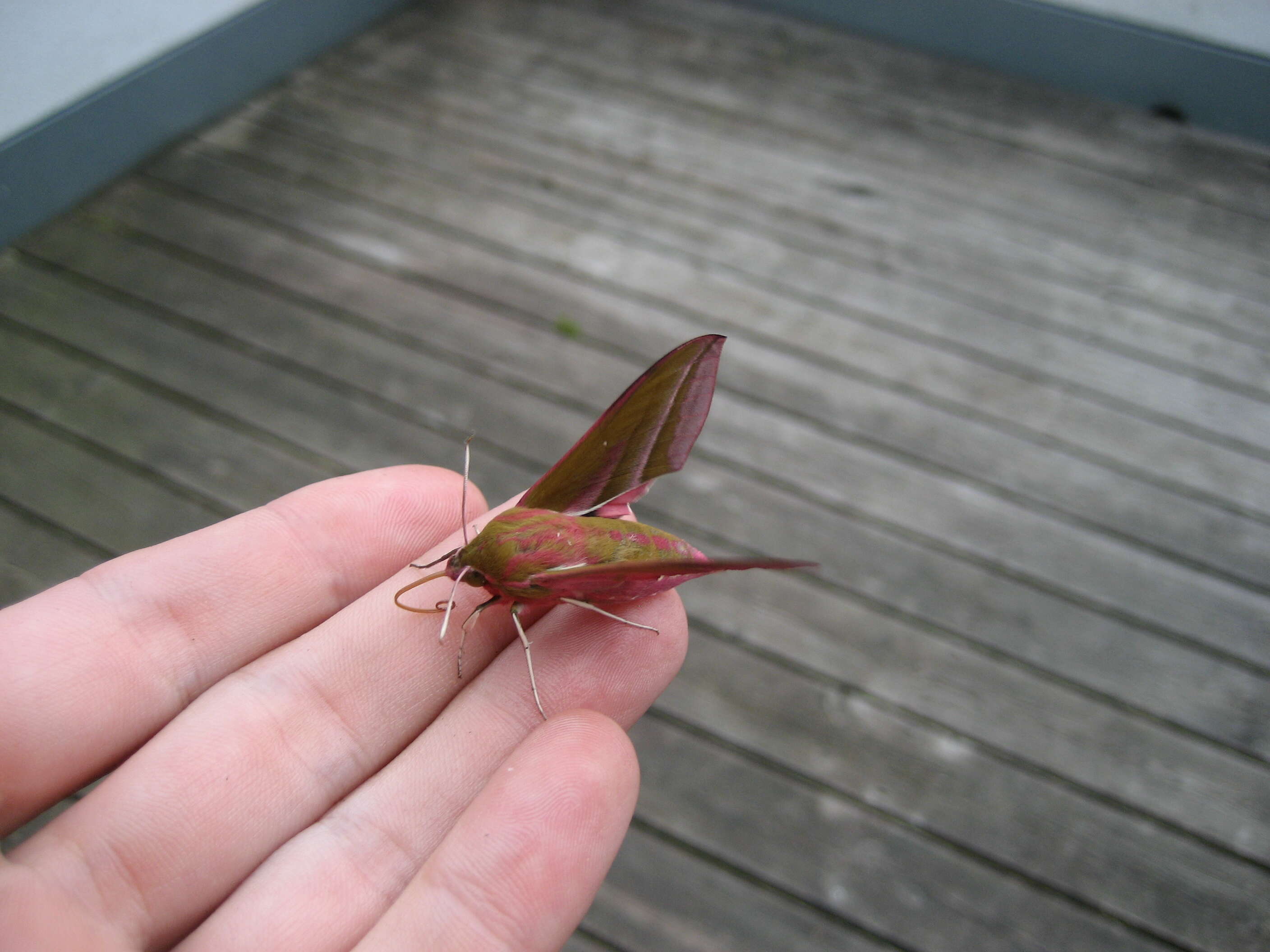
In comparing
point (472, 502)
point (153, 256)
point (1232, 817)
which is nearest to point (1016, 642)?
point (1232, 817)

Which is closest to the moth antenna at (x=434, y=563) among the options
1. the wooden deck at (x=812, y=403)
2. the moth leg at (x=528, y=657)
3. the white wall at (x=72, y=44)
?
the moth leg at (x=528, y=657)

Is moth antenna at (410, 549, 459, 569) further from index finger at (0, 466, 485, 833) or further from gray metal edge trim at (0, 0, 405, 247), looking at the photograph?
gray metal edge trim at (0, 0, 405, 247)

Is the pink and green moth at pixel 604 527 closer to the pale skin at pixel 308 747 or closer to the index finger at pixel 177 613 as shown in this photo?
the pale skin at pixel 308 747

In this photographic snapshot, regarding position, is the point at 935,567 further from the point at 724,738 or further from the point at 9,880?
the point at 9,880

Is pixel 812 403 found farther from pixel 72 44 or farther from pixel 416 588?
pixel 72 44

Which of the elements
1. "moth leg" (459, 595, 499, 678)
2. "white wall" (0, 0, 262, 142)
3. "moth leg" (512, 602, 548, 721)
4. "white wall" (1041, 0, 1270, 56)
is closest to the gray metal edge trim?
"white wall" (0, 0, 262, 142)

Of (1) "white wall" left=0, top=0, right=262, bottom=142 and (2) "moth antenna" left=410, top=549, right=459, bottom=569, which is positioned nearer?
(2) "moth antenna" left=410, top=549, right=459, bottom=569
